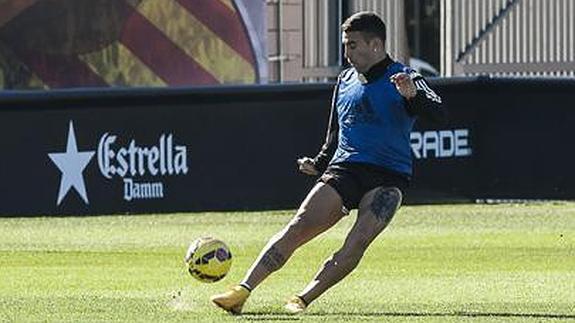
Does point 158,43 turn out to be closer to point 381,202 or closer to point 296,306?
point 381,202

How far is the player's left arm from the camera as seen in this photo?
490 inches

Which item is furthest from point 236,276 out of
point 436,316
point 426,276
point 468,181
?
point 468,181

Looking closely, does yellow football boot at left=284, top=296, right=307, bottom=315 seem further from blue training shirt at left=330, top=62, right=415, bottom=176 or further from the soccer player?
blue training shirt at left=330, top=62, right=415, bottom=176

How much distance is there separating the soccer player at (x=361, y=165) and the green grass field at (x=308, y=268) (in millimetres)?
272

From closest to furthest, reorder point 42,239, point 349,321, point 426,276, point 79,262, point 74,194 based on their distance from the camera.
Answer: point 349,321 < point 426,276 < point 79,262 < point 42,239 < point 74,194

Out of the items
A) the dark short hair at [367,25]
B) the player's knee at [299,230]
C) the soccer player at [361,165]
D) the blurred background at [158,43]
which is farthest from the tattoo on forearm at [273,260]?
the blurred background at [158,43]

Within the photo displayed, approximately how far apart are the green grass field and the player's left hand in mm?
1372

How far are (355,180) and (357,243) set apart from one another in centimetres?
42

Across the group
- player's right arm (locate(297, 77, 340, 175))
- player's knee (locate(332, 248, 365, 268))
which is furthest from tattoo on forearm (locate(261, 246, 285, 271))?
player's right arm (locate(297, 77, 340, 175))

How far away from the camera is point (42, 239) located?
786 inches

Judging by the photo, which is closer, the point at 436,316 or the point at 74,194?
the point at 436,316

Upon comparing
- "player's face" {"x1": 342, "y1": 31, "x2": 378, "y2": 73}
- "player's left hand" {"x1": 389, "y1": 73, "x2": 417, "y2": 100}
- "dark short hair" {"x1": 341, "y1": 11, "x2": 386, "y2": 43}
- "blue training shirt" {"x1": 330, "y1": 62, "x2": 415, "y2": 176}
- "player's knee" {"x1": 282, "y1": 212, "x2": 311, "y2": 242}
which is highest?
"dark short hair" {"x1": 341, "y1": 11, "x2": 386, "y2": 43}

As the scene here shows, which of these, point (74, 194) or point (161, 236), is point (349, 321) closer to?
point (161, 236)

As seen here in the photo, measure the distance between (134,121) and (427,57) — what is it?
19.6 metres
